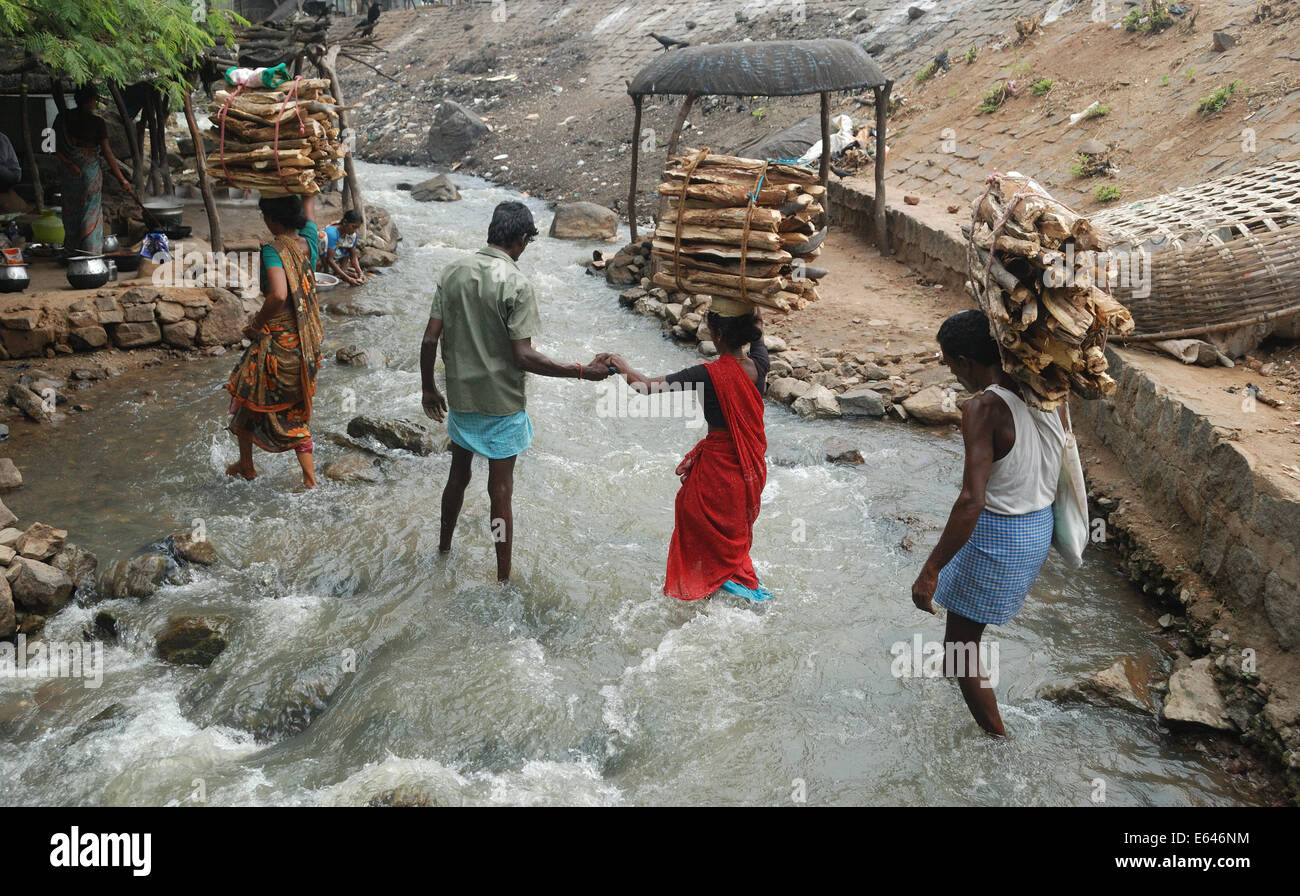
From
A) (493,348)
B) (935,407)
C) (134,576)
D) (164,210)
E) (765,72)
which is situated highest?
(765,72)

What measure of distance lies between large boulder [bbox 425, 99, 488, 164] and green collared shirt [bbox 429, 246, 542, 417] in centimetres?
1698

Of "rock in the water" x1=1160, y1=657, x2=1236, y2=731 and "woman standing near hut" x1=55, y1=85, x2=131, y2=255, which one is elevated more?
"woman standing near hut" x1=55, y1=85, x2=131, y2=255

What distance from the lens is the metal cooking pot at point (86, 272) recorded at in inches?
292

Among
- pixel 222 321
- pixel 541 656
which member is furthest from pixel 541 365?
pixel 222 321

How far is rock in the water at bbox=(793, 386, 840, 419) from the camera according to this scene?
7.39m

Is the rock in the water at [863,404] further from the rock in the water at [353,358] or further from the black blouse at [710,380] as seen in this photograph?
the rock in the water at [353,358]

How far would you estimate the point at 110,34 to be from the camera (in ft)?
24.2

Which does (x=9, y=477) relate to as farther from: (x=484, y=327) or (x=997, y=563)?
(x=997, y=563)

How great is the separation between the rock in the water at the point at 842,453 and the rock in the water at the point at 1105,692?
266cm

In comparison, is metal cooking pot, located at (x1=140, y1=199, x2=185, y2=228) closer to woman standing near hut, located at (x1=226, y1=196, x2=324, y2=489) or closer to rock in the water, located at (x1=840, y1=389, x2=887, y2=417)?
woman standing near hut, located at (x1=226, y1=196, x2=324, y2=489)

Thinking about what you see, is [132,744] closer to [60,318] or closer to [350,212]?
[60,318]

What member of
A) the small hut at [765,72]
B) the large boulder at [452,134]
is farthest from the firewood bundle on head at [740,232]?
the large boulder at [452,134]

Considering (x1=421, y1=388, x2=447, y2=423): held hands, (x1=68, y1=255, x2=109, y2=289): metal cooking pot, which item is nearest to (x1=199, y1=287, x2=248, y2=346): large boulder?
(x1=68, y1=255, x2=109, y2=289): metal cooking pot

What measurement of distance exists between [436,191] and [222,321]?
8479mm
